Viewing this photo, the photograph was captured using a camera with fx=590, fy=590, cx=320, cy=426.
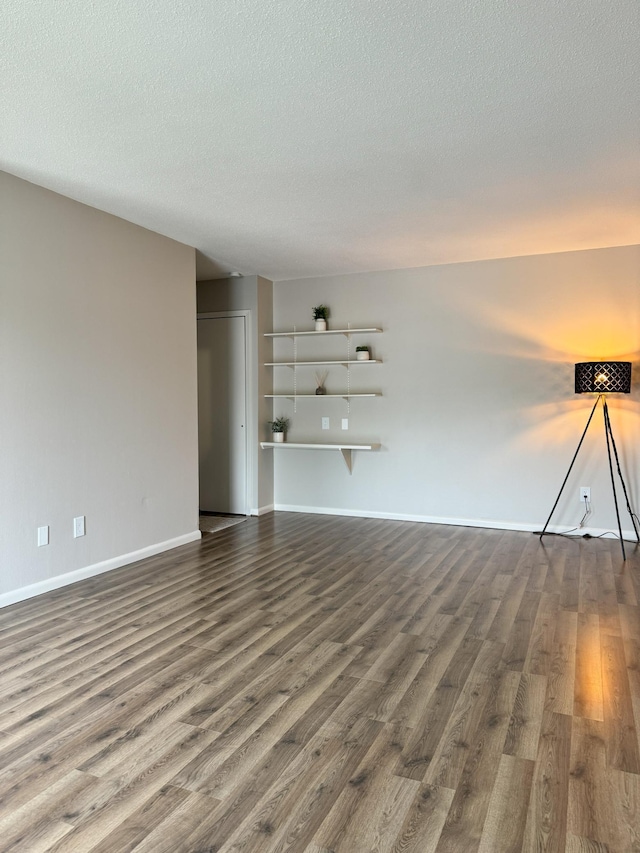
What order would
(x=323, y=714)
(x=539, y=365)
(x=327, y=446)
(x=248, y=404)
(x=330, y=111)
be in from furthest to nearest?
1. (x=248, y=404)
2. (x=327, y=446)
3. (x=539, y=365)
4. (x=330, y=111)
5. (x=323, y=714)

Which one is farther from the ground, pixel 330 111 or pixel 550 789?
pixel 330 111

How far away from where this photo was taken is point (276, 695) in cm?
239

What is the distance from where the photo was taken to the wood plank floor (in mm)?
1656

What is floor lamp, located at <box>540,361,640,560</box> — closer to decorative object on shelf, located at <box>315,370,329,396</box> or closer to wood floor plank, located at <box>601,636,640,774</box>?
wood floor plank, located at <box>601,636,640,774</box>

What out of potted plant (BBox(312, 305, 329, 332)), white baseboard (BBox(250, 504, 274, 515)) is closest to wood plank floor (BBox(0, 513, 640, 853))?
white baseboard (BBox(250, 504, 274, 515))

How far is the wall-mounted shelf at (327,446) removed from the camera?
5844 mm

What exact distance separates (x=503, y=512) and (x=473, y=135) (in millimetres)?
3562

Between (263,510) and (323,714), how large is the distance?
4104 mm

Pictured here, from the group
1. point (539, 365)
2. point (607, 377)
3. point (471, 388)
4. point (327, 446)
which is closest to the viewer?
point (607, 377)

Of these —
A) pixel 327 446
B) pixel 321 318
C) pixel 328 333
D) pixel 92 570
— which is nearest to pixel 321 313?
pixel 321 318

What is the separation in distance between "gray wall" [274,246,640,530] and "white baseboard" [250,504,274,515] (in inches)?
8.4

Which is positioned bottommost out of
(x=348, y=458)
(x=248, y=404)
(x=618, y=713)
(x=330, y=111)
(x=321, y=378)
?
(x=618, y=713)

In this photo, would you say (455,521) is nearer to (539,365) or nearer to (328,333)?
(539,365)

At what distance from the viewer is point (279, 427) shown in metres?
6.21
